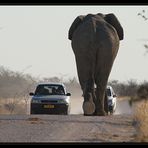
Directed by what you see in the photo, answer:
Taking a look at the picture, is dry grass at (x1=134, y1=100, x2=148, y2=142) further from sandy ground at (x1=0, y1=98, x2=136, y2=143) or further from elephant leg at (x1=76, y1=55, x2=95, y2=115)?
elephant leg at (x1=76, y1=55, x2=95, y2=115)

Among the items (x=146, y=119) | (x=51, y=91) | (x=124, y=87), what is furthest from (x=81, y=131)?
(x=124, y=87)

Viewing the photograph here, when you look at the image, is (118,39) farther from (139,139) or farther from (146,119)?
(139,139)

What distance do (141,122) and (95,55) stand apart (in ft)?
27.3

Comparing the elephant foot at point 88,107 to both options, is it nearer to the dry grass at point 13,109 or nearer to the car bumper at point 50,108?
the car bumper at point 50,108

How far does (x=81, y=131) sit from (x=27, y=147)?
20.5 feet

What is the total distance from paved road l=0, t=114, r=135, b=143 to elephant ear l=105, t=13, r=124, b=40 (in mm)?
5925

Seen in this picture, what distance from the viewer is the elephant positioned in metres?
35.0

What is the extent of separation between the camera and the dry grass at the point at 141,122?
23.0 meters

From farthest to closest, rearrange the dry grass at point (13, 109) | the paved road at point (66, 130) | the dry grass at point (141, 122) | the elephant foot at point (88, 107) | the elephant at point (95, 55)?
the dry grass at point (13, 109) → the elephant at point (95, 55) → the elephant foot at point (88, 107) → the paved road at point (66, 130) → the dry grass at point (141, 122)

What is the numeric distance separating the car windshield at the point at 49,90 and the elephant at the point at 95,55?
2733 mm

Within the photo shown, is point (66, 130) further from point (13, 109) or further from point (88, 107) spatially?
point (13, 109)

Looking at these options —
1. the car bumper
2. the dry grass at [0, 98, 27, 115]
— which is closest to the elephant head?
the car bumper

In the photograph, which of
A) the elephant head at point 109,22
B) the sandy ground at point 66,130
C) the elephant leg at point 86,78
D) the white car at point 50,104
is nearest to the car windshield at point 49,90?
the white car at point 50,104

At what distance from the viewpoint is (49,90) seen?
39031 mm
